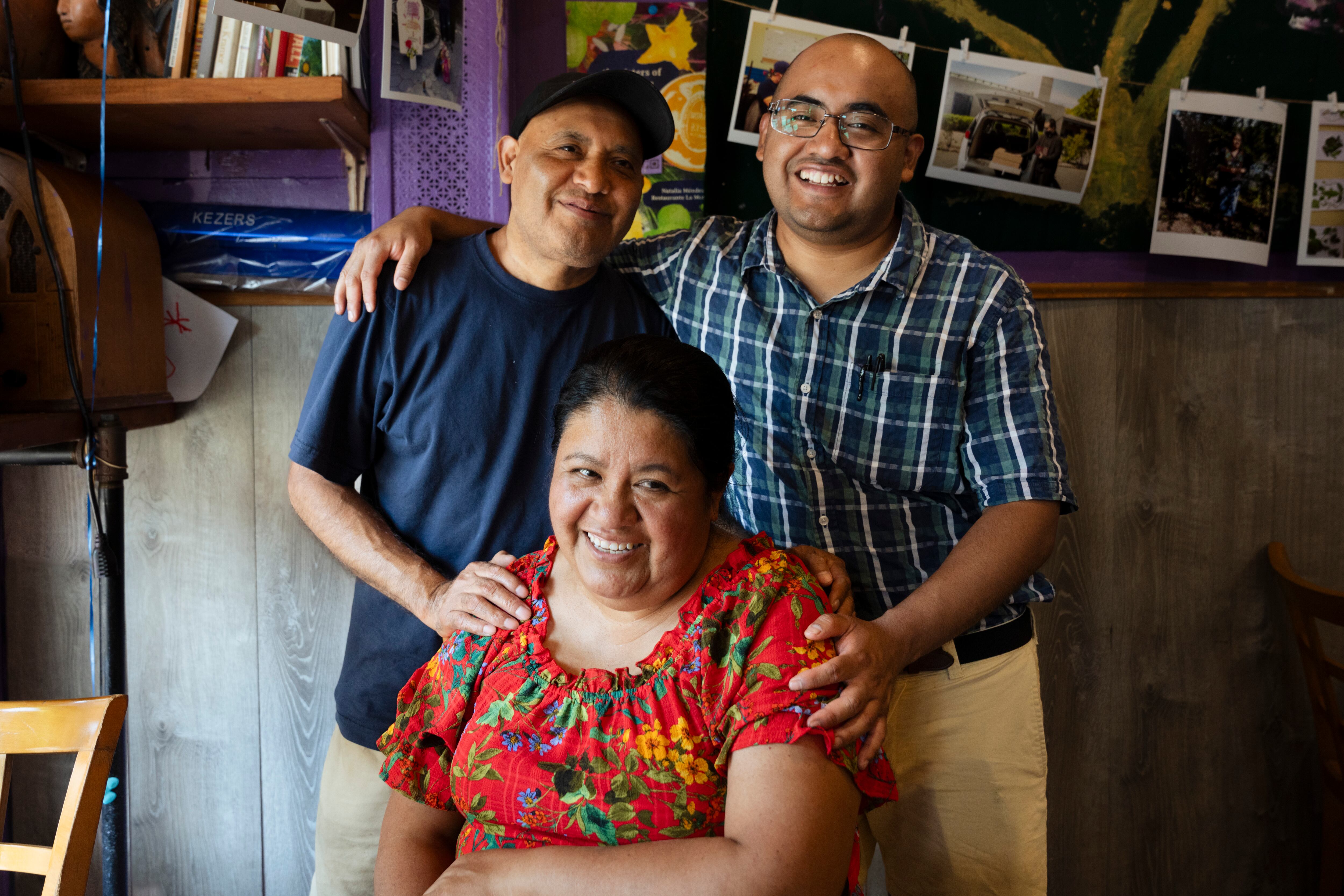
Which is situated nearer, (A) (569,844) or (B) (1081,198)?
(A) (569,844)

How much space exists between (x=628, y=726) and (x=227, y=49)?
5.26ft

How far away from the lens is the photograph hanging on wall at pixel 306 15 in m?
1.55

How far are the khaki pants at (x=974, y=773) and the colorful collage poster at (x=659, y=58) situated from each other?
1199 mm

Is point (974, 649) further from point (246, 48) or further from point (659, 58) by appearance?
point (246, 48)

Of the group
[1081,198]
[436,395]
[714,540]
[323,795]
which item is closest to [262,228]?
[436,395]

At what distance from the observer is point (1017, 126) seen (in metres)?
2.08

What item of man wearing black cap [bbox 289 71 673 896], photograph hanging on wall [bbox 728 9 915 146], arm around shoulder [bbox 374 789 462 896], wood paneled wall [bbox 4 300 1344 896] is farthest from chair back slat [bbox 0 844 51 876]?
photograph hanging on wall [bbox 728 9 915 146]

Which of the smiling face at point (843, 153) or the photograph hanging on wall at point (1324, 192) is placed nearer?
the smiling face at point (843, 153)

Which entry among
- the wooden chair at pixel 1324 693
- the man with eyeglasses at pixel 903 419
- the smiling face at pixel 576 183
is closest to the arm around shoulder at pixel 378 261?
the man with eyeglasses at pixel 903 419

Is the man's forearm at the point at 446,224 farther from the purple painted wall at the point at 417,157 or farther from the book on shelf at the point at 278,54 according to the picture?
the book on shelf at the point at 278,54

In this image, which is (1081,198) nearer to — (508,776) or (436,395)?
(436,395)

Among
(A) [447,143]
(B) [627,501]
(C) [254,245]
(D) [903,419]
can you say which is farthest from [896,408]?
(C) [254,245]

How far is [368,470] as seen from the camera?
5.37 feet

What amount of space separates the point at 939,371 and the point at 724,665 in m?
0.71
